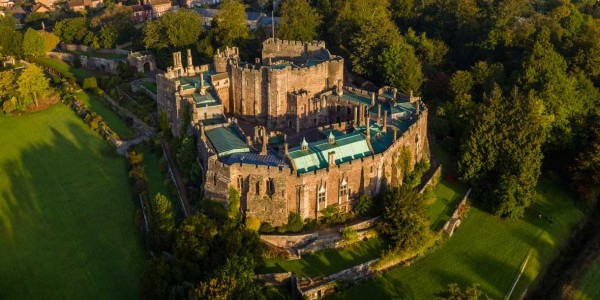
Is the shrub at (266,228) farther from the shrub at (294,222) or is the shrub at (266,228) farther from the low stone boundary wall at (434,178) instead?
the low stone boundary wall at (434,178)

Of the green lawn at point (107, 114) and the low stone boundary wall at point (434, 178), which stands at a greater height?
the green lawn at point (107, 114)

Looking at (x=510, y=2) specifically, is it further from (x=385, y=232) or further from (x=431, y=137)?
(x=385, y=232)

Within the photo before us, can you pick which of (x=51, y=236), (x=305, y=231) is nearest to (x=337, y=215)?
(x=305, y=231)

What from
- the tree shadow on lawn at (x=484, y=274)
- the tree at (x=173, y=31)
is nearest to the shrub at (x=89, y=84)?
the tree at (x=173, y=31)

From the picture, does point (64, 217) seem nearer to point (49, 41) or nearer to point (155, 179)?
point (155, 179)

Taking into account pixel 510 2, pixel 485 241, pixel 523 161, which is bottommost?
pixel 485 241

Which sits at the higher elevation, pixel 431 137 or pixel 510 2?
pixel 510 2

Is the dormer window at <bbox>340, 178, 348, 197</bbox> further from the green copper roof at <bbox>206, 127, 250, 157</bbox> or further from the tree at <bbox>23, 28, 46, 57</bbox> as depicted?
the tree at <bbox>23, 28, 46, 57</bbox>
